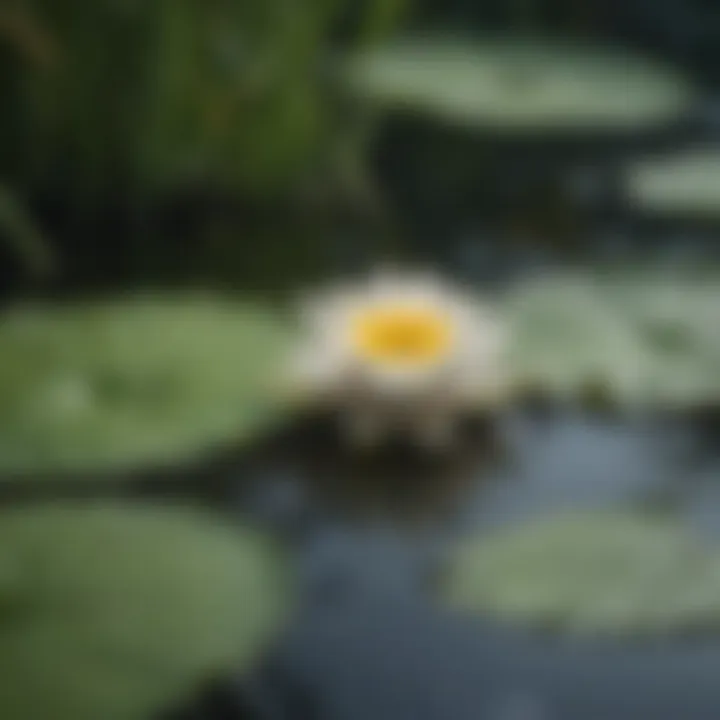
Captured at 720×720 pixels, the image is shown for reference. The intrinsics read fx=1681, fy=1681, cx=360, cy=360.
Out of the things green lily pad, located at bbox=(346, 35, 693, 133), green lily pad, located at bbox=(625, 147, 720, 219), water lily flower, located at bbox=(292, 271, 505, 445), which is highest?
green lily pad, located at bbox=(346, 35, 693, 133)

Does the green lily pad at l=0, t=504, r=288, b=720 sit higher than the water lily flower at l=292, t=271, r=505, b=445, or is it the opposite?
the water lily flower at l=292, t=271, r=505, b=445

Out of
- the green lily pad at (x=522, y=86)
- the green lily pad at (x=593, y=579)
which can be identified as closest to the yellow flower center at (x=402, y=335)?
the green lily pad at (x=593, y=579)

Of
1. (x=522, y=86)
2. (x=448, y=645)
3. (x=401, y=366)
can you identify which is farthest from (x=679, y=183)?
(x=448, y=645)

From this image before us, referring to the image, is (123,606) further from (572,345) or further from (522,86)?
(522,86)

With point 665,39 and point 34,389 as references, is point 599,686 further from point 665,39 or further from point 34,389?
point 665,39

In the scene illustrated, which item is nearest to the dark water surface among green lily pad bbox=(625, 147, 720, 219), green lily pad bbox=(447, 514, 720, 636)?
green lily pad bbox=(447, 514, 720, 636)

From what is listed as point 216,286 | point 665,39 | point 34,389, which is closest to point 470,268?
point 216,286

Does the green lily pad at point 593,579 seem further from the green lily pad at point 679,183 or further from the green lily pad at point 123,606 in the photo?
the green lily pad at point 679,183

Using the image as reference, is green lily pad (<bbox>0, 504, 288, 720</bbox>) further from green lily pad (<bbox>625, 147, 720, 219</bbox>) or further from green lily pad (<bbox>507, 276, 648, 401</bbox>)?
green lily pad (<bbox>625, 147, 720, 219</bbox>)
